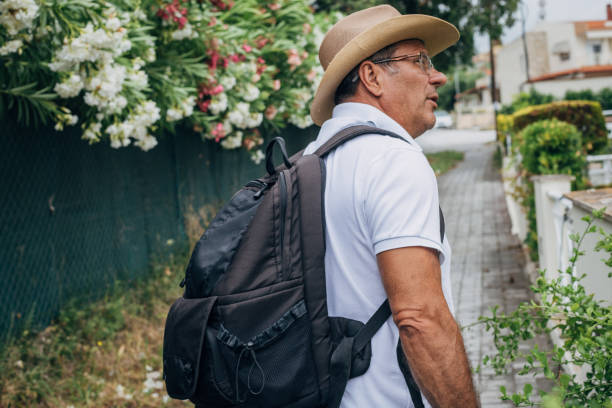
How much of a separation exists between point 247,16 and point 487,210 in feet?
24.8

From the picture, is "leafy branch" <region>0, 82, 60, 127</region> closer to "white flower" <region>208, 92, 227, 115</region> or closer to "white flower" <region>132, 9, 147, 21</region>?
"white flower" <region>132, 9, 147, 21</region>

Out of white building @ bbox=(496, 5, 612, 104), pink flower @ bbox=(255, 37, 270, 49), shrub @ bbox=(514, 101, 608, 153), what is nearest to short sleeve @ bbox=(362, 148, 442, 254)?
pink flower @ bbox=(255, 37, 270, 49)

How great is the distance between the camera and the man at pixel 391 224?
5.10 feet

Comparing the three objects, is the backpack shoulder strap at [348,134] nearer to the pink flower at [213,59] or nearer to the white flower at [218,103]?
the pink flower at [213,59]

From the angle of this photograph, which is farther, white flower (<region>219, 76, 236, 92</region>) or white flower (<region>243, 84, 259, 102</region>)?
white flower (<region>243, 84, 259, 102</region>)

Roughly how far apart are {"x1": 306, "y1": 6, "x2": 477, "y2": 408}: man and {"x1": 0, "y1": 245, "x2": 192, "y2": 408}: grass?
3246 mm

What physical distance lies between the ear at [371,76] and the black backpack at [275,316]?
245 mm

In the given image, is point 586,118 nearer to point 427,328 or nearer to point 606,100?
point 427,328

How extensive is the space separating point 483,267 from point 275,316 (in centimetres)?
712

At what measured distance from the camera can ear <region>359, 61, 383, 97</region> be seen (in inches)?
76.1

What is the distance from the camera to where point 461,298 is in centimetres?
693

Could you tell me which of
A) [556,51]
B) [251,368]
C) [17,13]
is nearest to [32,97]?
[17,13]

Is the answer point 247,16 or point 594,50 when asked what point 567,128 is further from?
point 594,50

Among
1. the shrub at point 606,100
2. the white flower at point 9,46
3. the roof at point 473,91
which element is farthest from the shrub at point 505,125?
the roof at point 473,91
